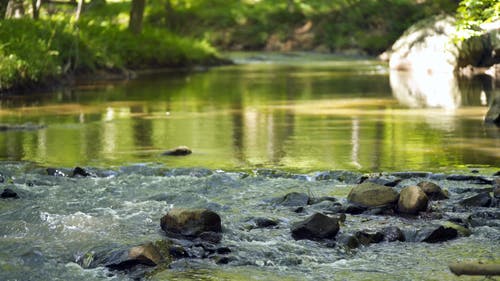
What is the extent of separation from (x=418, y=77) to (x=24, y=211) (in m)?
21.3

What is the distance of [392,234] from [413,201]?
903 mm

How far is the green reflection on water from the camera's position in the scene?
1209 centimetres

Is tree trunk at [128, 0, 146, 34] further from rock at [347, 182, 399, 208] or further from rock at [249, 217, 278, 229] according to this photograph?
rock at [249, 217, 278, 229]

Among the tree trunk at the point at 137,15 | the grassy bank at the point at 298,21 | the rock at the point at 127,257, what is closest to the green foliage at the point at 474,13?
the rock at the point at 127,257

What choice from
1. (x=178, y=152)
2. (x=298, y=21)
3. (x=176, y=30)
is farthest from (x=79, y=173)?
(x=298, y=21)

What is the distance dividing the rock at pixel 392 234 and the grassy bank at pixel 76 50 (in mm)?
14485

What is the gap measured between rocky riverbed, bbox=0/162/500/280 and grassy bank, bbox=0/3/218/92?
11.7 metres

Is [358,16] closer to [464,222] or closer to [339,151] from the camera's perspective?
[339,151]

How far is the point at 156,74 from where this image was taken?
3303cm

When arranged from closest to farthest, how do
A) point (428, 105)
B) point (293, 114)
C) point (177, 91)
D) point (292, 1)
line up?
point (293, 114) < point (428, 105) < point (177, 91) < point (292, 1)

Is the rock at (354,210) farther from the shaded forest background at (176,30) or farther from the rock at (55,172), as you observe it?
the shaded forest background at (176,30)

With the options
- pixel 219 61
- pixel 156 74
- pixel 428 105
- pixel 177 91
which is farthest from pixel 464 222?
pixel 219 61

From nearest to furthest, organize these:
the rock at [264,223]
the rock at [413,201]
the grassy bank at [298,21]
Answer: the rock at [264,223] → the rock at [413,201] → the grassy bank at [298,21]

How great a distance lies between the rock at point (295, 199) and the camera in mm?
9242
